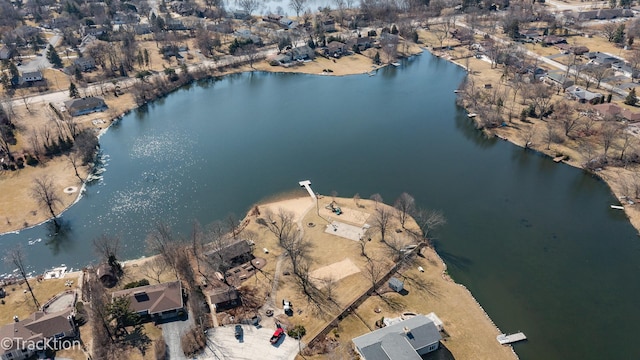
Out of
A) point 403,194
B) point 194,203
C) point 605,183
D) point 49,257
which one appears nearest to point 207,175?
point 194,203

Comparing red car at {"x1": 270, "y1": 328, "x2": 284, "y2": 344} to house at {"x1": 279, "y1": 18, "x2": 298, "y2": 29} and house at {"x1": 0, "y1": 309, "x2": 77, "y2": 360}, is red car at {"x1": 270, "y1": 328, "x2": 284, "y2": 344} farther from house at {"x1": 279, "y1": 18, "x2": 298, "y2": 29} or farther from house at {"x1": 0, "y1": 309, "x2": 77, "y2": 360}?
house at {"x1": 279, "y1": 18, "x2": 298, "y2": 29}

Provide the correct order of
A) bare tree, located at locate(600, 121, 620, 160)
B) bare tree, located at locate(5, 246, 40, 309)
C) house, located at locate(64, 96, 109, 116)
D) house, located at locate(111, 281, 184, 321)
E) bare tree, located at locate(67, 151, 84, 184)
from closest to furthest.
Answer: house, located at locate(111, 281, 184, 321), bare tree, located at locate(5, 246, 40, 309), bare tree, located at locate(600, 121, 620, 160), bare tree, located at locate(67, 151, 84, 184), house, located at locate(64, 96, 109, 116)

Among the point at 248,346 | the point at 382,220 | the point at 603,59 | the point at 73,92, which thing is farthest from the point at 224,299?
the point at 603,59

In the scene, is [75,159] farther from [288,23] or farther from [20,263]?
[288,23]

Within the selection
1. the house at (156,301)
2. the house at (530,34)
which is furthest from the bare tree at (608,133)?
the house at (156,301)

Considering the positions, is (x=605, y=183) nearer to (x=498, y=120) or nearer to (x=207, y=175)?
(x=498, y=120)

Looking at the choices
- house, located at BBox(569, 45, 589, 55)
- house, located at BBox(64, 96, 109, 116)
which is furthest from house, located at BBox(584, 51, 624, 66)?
house, located at BBox(64, 96, 109, 116)
